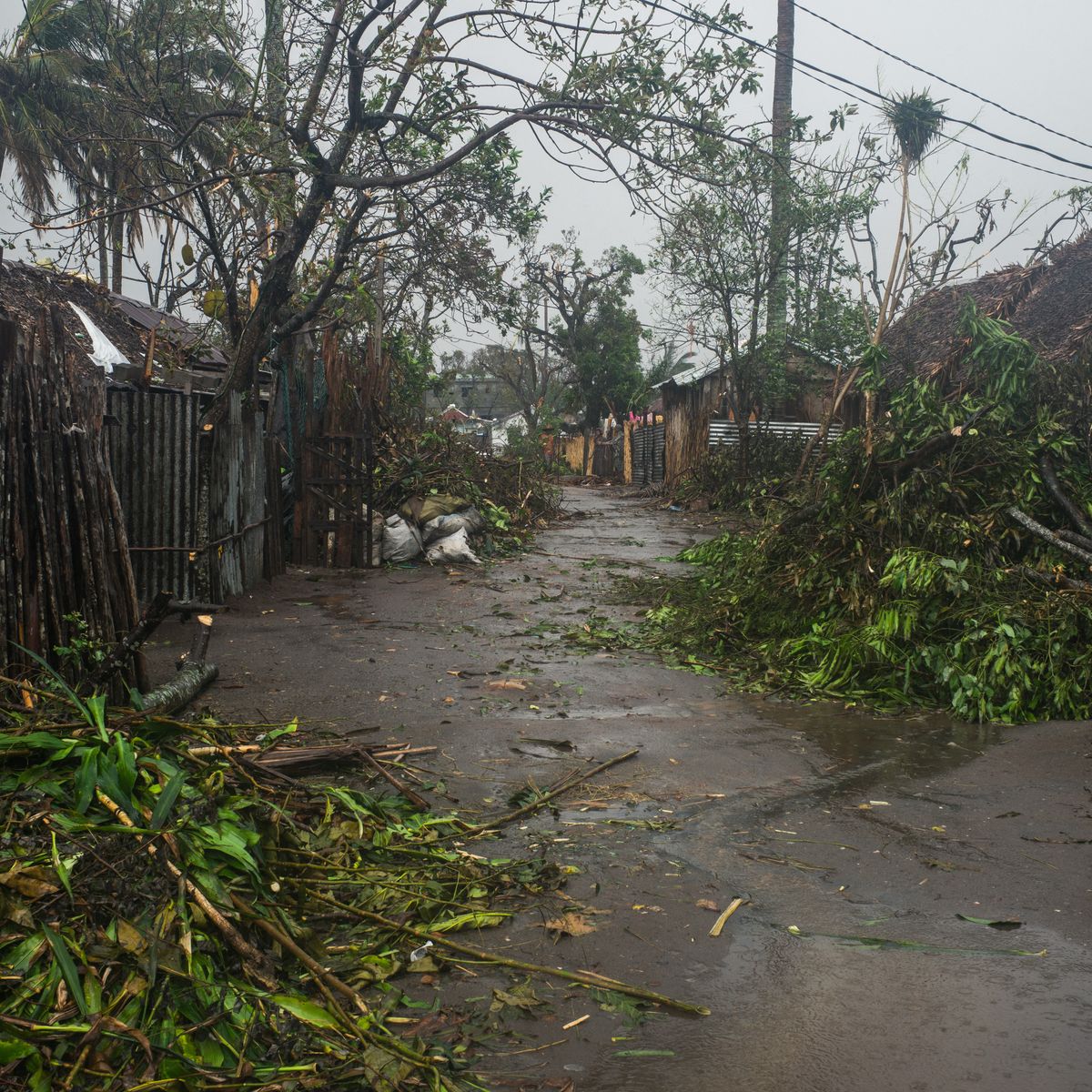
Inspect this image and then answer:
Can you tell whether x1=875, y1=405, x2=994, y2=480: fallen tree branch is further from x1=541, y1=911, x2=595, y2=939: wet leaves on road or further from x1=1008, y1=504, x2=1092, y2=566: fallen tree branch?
x1=541, y1=911, x2=595, y2=939: wet leaves on road

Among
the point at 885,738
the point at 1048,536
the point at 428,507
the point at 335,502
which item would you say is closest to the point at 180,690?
the point at 885,738

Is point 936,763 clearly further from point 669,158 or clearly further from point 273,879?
point 669,158

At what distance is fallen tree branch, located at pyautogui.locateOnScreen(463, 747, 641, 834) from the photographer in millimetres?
4176

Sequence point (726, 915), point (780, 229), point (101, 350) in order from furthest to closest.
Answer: point (780, 229) < point (101, 350) < point (726, 915)

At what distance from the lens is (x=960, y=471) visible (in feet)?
25.1

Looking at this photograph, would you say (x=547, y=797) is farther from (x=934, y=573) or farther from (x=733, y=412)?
(x=733, y=412)

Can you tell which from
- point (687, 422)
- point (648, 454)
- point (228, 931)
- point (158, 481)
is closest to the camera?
point (228, 931)

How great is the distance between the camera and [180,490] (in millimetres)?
Result: 8469

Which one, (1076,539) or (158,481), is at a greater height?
(158,481)

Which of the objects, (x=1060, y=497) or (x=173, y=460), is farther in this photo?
(x=173, y=460)

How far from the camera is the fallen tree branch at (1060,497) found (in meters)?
7.11

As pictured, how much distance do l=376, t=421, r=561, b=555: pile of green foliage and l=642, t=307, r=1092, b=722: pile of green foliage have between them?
18.6ft

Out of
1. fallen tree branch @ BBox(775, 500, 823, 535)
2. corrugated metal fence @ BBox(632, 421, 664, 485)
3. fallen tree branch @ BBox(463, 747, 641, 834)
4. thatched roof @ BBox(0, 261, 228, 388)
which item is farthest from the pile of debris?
corrugated metal fence @ BBox(632, 421, 664, 485)

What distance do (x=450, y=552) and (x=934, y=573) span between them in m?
7.17
